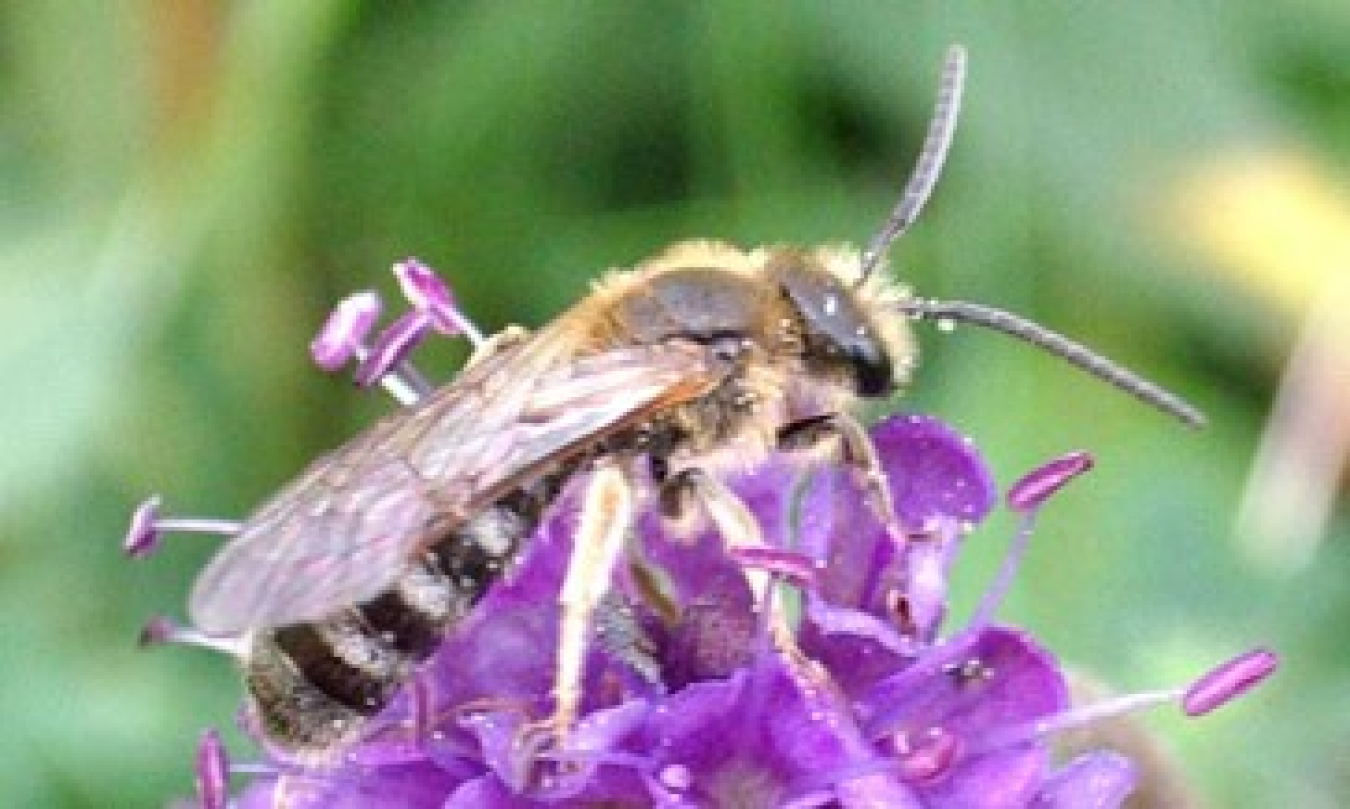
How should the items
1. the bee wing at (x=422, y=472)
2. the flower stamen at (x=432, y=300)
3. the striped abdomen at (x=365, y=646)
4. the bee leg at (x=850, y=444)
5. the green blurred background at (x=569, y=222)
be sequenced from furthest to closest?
the green blurred background at (x=569, y=222), the flower stamen at (x=432, y=300), the bee leg at (x=850, y=444), the striped abdomen at (x=365, y=646), the bee wing at (x=422, y=472)

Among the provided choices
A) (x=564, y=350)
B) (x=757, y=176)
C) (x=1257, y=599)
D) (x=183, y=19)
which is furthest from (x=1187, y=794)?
(x=183, y=19)

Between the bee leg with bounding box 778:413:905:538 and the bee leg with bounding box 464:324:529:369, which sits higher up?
the bee leg with bounding box 464:324:529:369

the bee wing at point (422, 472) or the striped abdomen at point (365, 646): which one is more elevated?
the bee wing at point (422, 472)

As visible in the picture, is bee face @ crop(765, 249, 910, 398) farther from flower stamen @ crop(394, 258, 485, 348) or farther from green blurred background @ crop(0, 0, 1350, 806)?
green blurred background @ crop(0, 0, 1350, 806)

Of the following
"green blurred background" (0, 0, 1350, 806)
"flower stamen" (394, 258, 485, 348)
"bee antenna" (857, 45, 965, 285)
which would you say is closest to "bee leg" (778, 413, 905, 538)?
"bee antenna" (857, 45, 965, 285)

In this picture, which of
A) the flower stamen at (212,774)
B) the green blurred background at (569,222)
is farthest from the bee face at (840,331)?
the green blurred background at (569,222)

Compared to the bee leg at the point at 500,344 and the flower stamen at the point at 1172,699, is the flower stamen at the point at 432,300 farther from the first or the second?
the flower stamen at the point at 1172,699

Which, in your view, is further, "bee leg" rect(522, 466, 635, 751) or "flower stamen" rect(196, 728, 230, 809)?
"flower stamen" rect(196, 728, 230, 809)

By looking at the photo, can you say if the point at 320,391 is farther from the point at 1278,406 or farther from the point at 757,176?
the point at 1278,406
